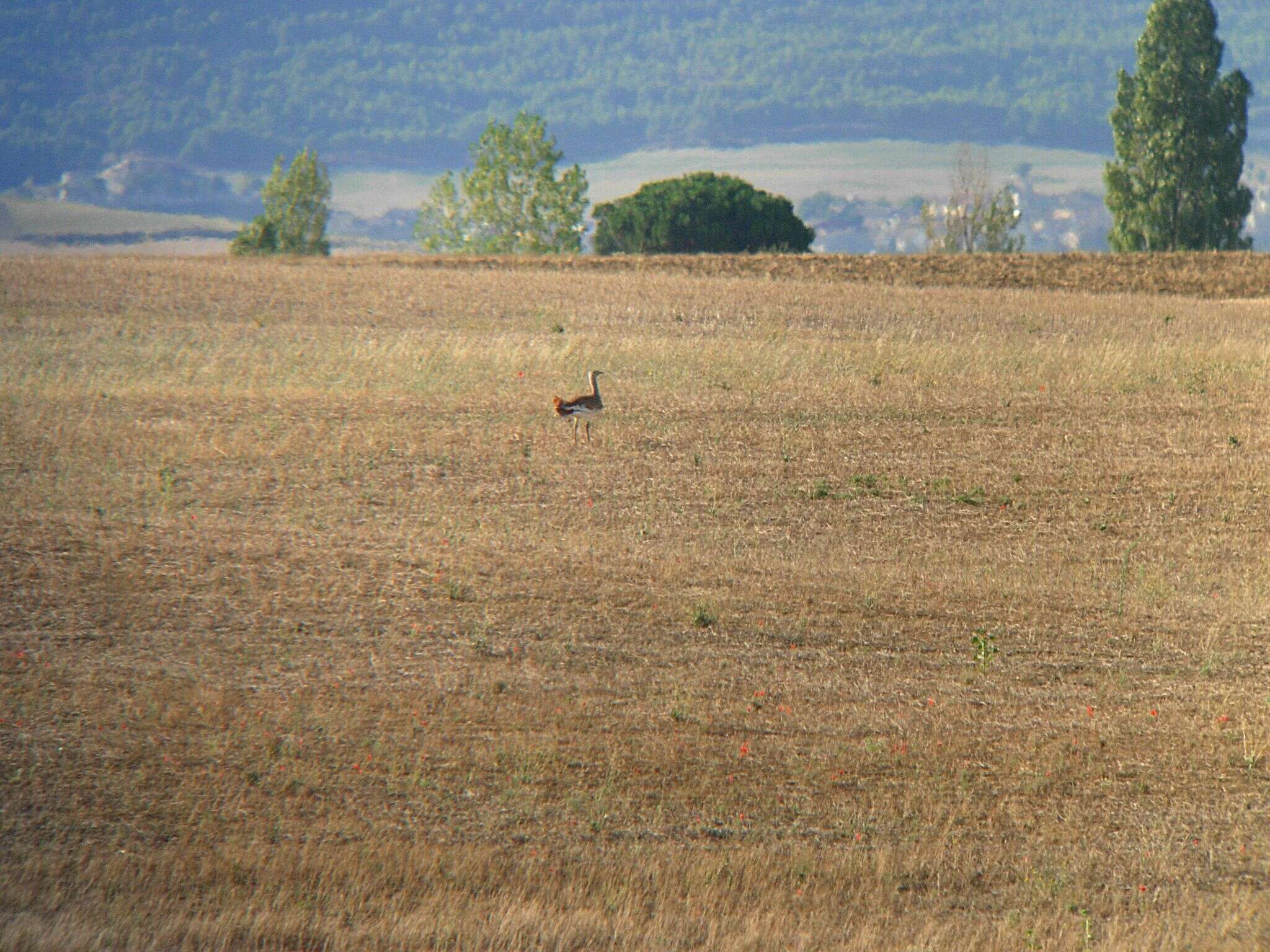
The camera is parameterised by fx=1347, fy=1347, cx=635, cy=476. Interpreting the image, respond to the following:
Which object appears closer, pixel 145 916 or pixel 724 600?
pixel 145 916

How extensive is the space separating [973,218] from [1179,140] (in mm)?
19878

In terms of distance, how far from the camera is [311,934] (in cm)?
896

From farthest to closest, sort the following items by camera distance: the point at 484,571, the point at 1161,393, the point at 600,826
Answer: the point at 1161,393, the point at 484,571, the point at 600,826

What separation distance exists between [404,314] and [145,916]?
25900 mm

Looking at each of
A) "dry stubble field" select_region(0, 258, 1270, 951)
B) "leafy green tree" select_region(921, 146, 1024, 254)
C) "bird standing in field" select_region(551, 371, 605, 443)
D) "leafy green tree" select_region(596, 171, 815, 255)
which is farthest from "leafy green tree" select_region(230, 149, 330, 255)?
"bird standing in field" select_region(551, 371, 605, 443)

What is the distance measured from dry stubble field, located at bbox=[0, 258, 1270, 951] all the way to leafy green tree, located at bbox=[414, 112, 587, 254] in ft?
216

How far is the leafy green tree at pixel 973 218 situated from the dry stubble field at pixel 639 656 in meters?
59.0

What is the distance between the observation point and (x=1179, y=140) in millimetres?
64062

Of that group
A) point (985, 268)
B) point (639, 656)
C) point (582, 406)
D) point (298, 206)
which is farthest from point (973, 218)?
point (639, 656)

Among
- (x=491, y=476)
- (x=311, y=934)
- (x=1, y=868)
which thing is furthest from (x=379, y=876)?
(x=491, y=476)

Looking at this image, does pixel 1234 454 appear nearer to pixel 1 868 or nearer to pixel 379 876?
pixel 379 876

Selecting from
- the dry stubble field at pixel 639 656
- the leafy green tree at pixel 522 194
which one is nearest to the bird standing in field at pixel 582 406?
the dry stubble field at pixel 639 656

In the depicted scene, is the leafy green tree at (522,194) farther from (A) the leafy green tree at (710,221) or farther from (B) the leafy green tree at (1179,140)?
(B) the leafy green tree at (1179,140)

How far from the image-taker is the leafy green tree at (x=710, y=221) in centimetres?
7269
